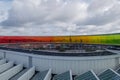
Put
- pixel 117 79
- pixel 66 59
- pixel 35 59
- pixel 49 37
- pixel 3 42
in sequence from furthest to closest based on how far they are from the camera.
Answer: pixel 49 37, pixel 3 42, pixel 35 59, pixel 66 59, pixel 117 79

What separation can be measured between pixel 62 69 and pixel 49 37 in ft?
164

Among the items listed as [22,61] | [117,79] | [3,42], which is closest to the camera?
[117,79]

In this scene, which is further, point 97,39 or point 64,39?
point 64,39

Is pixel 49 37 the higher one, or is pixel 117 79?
pixel 49 37

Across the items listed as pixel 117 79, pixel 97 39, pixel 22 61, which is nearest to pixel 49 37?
pixel 97 39

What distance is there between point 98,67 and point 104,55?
1.94 m

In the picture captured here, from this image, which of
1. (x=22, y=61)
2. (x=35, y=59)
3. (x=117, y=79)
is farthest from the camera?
(x=22, y=61)

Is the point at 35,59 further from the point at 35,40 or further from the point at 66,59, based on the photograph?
the point at 35,40

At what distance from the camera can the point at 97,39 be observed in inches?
2618

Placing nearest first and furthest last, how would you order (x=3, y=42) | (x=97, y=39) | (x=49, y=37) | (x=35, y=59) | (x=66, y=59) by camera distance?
(x=66, y=59), (x=35, y=59), (x=3, y=42), (x=97, y=39), (x=49, y=37)

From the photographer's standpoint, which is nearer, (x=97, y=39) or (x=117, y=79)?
(x=117, y=79)

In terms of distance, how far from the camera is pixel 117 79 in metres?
17.8

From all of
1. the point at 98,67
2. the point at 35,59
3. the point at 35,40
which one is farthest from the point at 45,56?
the point at 35,40

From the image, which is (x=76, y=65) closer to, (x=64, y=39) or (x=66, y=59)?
(x=66, y=59)
